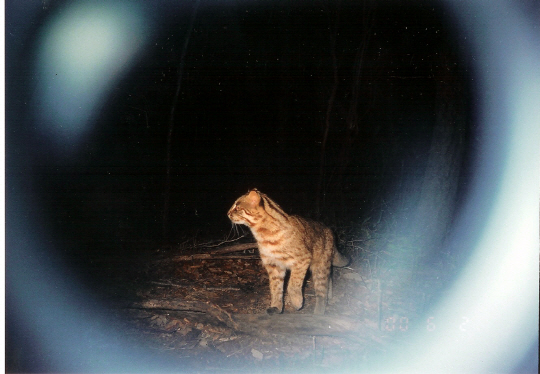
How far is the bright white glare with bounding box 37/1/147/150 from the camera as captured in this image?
4152 mm

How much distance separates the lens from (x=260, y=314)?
4.21m

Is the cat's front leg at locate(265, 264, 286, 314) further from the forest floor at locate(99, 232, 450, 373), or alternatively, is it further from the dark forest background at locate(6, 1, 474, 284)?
the dark forest background at locate(6, 1, 474, 284)

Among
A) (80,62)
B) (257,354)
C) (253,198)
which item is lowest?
(257,354)

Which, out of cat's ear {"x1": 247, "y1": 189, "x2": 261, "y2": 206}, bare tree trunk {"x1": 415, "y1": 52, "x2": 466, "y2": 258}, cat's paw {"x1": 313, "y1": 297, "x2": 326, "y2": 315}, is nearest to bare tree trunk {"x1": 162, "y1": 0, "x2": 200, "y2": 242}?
cat's ear {"x1": 247, "y1": 189, "x2": 261, "y2": 206}

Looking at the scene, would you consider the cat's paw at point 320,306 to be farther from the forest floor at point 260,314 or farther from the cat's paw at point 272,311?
the cat's paw at point 272,311

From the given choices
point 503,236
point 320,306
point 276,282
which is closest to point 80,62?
point 276,282

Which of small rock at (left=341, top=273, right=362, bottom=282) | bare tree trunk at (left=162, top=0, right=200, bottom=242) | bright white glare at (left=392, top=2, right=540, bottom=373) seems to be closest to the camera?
bright white glare at (left=392, top=2, right=540, bottom=373)

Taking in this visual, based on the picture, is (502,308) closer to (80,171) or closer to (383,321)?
(383,321)

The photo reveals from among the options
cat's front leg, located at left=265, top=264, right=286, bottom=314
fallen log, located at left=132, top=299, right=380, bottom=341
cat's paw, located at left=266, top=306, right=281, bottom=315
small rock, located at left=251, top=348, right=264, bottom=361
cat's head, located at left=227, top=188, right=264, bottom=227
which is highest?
cat's head, located at left=227, top=188, right=264, bottom=227

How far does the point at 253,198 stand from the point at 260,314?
40.0 inches

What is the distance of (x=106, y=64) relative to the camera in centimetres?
427

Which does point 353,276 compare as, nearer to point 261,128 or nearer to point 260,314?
point 260,314

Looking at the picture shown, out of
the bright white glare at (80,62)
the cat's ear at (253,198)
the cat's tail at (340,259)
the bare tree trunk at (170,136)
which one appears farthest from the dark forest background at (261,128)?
the cat's tail at (340,259)

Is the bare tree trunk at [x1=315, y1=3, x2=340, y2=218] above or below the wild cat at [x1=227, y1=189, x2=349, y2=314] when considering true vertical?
above
